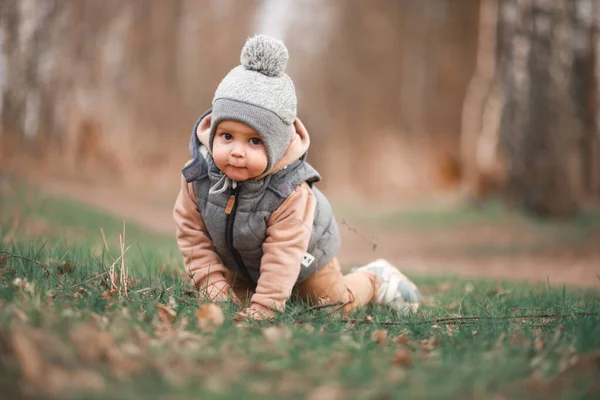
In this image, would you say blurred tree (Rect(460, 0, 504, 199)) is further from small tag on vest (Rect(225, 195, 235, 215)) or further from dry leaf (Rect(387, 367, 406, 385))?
dry leaf (Rect(387, 367, 406, 385))

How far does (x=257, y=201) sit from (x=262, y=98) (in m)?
0.49

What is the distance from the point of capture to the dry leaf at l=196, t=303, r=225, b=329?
2223 mm


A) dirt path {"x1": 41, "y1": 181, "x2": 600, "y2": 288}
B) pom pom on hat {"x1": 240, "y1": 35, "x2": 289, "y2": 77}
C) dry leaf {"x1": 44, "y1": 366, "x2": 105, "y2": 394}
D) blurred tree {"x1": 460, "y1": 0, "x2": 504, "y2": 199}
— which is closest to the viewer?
dry leaf {"x1": 44, "y1": 366, "x2": 105, "y2": 394}

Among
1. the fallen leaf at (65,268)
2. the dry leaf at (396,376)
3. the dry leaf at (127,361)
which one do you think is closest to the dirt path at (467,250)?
the fallen leaf at (65,268)

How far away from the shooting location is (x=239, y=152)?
2.61 m

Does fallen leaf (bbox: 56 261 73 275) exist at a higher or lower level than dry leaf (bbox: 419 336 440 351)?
higher

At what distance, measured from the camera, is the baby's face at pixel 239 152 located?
2.62m

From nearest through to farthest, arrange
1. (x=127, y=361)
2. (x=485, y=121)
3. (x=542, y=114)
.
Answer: (x=127, y=361) → (x=542, y=114) → (x=485, y=121)

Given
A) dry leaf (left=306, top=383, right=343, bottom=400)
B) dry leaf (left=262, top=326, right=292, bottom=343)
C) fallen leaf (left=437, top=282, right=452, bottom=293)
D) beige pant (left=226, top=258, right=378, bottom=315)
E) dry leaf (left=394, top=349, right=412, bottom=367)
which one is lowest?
fallen leaf (left=437, top=282, right=452, bottom=293)

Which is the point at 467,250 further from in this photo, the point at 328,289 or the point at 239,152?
the point at 239,152

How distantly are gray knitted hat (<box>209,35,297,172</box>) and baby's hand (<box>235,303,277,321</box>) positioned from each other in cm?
64

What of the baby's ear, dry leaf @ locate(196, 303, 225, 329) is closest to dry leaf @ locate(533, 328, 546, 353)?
dry leaf @ locate(196, 303, 225, 329)

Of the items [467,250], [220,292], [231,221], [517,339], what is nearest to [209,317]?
[220,292]

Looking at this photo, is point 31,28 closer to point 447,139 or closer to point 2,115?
point 2,115
